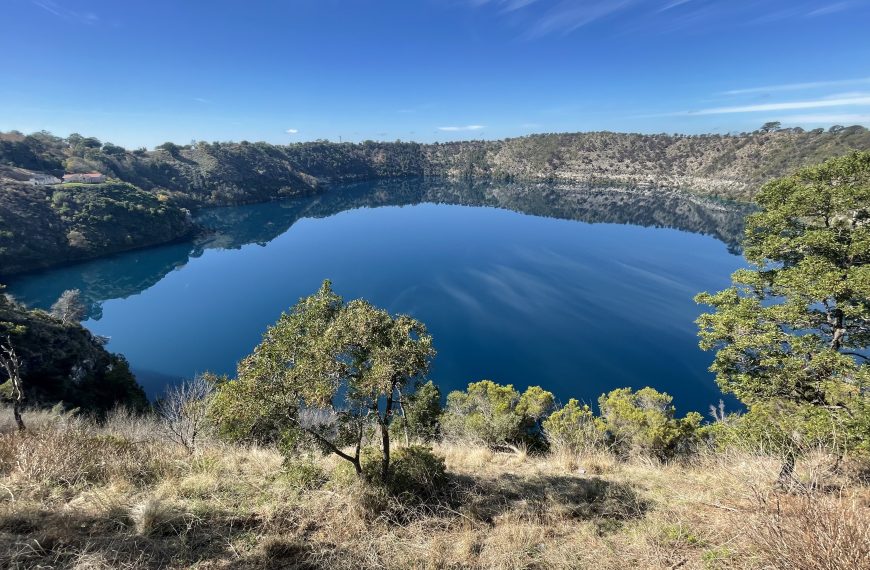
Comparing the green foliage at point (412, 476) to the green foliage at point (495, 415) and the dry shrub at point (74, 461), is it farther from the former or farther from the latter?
the green foliage at point (495, 415)

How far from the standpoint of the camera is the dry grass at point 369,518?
5328 millimetres

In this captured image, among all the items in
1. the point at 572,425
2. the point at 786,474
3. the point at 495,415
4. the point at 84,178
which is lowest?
the point at 495,415

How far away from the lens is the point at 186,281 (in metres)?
76.8

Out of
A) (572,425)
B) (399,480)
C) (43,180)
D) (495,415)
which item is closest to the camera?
(399,480)

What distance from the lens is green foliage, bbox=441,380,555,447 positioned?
74.8 feet

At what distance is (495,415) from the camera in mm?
24406

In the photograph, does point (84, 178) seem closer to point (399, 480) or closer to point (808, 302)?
point (399, 480)

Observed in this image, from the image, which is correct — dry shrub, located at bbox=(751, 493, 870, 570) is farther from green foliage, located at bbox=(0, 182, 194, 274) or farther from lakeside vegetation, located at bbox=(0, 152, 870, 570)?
green foliage, located at bbox=(0, 182, 194, 274)

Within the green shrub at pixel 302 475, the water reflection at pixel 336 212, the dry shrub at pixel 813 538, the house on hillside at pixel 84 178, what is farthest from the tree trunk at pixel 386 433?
the house on hillside at pixel 84 178

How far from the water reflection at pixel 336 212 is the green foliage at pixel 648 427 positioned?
72.7 meters

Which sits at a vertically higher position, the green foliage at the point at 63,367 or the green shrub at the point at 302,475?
the green shrub at the point at 302,475

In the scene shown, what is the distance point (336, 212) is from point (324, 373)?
14807 cm

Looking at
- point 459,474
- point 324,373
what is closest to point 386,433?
point 324,373

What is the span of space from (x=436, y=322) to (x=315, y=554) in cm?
4919
